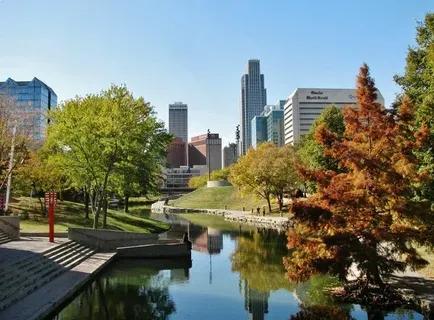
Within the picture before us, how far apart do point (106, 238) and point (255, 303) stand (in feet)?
54.0

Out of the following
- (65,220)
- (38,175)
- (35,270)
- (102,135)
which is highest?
(102,135)

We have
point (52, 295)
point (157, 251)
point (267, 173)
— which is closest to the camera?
point (52, 295)

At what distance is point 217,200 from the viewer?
4547 inches

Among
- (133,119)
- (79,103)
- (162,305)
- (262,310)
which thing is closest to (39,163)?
(79,103)

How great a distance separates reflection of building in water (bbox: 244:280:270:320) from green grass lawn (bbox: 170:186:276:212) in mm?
73088

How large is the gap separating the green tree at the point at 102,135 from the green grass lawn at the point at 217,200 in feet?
197

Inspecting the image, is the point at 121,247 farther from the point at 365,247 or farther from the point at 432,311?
the point at 432,311

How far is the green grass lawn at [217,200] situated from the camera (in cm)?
10486

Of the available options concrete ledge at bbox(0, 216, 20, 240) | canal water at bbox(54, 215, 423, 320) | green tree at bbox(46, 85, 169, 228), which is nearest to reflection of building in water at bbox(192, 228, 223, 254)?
canal water at bbox(54, 215, 423, 320)

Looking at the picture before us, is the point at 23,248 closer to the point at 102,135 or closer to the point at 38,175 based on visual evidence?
the point at 102,135

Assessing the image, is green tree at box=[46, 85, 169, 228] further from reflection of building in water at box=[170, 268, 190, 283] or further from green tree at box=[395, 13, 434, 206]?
green tree at box=[395, 13, 434, 206]

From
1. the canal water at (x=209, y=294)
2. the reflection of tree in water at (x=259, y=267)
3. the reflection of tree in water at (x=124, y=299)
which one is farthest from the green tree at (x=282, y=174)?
the reflection of tree in water at (x=124, y=299)

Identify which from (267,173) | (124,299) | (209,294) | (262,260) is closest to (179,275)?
(209,294)

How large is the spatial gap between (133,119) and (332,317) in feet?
78.4
